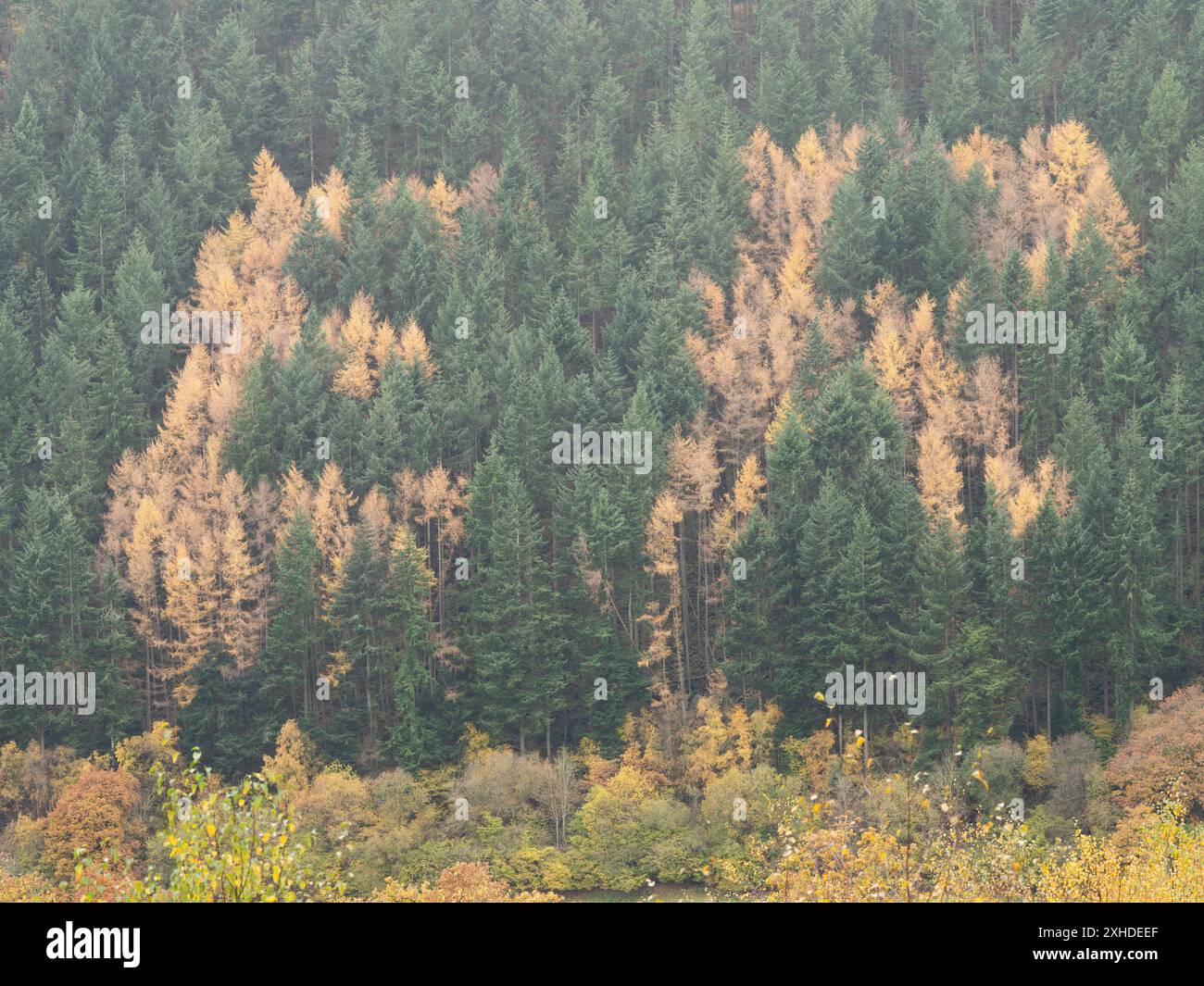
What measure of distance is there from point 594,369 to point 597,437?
6.85 m

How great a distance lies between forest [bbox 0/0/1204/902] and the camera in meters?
78.2

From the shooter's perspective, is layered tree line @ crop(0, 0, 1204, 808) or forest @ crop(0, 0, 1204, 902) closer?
forest @ crop(0, 0, 1204, 902)

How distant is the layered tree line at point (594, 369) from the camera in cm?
8350

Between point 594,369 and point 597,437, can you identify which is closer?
point 597,437

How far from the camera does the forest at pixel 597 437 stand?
3078 inches

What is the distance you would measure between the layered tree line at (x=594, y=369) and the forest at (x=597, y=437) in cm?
34

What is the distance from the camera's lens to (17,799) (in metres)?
79.5

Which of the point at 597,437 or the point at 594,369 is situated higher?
the point at 594,369

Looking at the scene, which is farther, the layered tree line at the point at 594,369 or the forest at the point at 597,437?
the layered tree line at the point at 594,369

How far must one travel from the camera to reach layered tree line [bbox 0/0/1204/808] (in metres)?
83.5

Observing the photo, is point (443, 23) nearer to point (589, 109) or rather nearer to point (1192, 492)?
point (589, 109)

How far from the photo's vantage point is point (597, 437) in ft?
310

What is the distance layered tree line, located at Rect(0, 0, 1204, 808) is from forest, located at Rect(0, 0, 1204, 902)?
336mm
